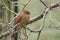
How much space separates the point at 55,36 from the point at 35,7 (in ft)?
2.94

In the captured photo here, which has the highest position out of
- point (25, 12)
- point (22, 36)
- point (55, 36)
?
point (25, 12)

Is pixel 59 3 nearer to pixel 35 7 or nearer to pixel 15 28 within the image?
pixel 15 28

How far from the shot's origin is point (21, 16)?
142 inches

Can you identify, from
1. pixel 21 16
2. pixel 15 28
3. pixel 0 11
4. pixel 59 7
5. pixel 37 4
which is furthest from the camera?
pixel 37 4

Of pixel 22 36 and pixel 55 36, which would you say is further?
pixel 55 36

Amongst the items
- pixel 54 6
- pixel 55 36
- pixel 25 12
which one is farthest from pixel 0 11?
pixel 55 36

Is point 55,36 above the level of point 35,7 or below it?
below

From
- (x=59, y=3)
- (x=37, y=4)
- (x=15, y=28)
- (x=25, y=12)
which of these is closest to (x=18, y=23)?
(x=15, y=28)

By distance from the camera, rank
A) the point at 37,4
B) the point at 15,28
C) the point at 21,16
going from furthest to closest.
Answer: the point at 37,4, the point at 21,16, the point at 15,28

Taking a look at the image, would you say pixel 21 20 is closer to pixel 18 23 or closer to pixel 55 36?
pixel 18 23

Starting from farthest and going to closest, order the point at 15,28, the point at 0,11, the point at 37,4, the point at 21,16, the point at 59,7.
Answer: the point at 37,4, the point at 0,11, the point at 59,7, the point at 21,16, the point at 15,28

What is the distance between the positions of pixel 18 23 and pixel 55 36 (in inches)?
167

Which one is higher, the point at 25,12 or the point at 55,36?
the point at 25,12

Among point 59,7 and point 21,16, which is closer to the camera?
point 21,16
